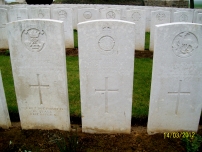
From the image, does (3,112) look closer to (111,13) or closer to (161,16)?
(161,16)

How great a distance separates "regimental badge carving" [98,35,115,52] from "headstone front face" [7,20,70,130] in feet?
1.72

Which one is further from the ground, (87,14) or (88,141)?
(87,14)

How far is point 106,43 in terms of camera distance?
269 cm

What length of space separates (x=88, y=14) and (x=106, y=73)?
731 centimetres

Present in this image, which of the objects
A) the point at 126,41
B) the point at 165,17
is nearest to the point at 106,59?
the point at 126,41

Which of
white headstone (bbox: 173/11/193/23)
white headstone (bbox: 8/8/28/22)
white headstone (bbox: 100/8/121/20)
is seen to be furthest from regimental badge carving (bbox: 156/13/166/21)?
white headstone (bbox: 8/8/28/22)

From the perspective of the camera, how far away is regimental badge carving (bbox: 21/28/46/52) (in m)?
2.75

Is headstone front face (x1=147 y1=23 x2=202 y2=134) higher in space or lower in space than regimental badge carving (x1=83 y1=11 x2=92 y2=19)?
lower

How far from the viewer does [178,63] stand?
8.98 ft

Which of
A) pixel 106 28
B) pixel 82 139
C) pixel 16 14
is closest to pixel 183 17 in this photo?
pixel 106 28

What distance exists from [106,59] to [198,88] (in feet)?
4.46

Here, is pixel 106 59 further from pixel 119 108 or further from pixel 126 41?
pixel 119 108
